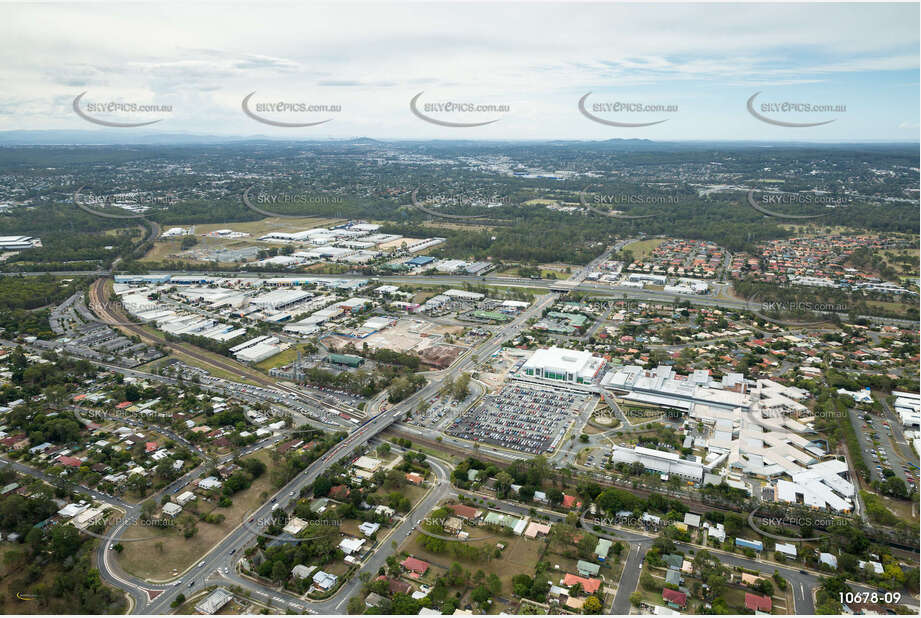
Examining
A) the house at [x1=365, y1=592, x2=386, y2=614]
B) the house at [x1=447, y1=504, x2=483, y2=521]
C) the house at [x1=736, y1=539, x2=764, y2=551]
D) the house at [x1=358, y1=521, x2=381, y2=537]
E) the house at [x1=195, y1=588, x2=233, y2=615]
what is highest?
the house at [x1=736, y1=539, x2=764, y2=551]

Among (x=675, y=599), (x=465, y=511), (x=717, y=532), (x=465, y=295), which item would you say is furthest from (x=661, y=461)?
(x=465, y=295)

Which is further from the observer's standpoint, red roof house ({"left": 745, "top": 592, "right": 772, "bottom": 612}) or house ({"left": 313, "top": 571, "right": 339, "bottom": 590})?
house ({"left": 313, "top": 571, "right": 339, "bottom": 590})

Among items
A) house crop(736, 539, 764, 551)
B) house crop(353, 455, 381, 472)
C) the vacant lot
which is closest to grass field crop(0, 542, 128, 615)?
house crop(353, 455, 381, 472)

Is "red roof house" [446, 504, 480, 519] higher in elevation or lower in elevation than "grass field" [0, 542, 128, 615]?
higher

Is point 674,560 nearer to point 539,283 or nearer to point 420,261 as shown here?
point 539,283

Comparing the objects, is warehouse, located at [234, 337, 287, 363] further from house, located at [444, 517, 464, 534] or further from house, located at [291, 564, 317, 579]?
house, located at [444, 517, 464, 534]

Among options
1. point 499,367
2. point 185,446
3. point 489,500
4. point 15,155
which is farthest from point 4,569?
point 15,155

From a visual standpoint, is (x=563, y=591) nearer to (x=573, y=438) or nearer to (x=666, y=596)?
(x=666, y=596)
